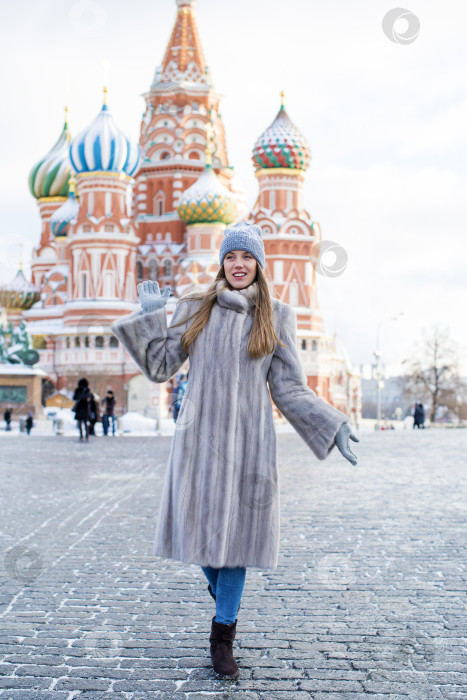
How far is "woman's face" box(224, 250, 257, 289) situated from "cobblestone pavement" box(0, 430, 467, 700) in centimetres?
151

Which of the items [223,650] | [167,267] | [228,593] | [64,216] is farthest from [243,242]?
[64,216]

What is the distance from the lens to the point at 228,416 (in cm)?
354

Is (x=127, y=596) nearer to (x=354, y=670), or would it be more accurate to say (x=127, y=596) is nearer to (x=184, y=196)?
(x=354, y=670)

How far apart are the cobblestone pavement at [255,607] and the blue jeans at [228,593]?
22 cm

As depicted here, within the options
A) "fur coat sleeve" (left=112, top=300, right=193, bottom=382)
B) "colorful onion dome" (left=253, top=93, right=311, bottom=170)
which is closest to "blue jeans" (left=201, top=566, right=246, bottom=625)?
"fur coat sleeve" (left=112, top=300, right=193, bottom=382)

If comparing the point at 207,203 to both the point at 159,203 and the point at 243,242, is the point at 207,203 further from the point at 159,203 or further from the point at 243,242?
the point at 243,242

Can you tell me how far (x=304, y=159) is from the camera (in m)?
42.1

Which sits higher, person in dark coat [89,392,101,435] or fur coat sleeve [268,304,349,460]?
fur coat sleeve [268,304,349,460]

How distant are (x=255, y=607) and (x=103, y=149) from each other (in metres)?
38.8

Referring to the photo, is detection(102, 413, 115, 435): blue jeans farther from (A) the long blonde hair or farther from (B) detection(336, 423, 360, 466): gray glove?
(B) detection(336, 423, 360, 466): gray glove

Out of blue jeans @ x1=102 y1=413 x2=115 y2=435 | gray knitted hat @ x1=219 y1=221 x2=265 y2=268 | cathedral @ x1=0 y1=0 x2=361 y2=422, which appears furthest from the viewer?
cathedral @ x1=0 y1=0 x2=361 y2=422

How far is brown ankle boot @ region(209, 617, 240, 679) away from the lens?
3412 millimetres

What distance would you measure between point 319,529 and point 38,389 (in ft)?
83.1

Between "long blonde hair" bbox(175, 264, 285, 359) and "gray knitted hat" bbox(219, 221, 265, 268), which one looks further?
"gray knitted hat" bbox(219, 221, 265, 268)
